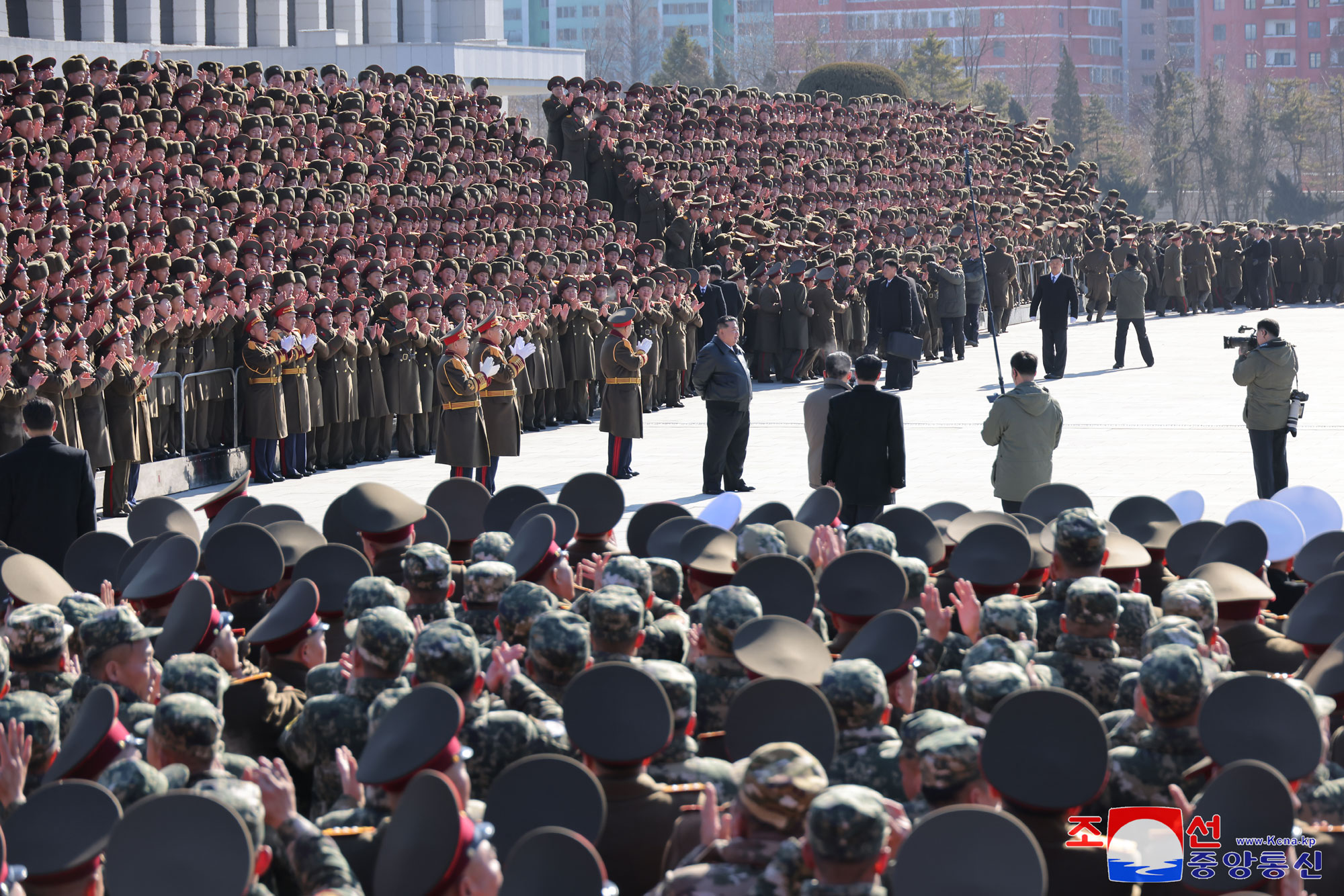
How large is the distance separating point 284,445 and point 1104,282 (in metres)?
19.9

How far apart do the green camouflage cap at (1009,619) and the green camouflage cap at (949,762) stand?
5.23 ft

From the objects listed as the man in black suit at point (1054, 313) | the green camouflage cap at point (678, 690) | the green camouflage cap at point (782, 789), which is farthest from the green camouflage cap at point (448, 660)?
the man in black suit at point (1054, 313)

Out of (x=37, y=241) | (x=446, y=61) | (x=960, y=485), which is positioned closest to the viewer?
(x=960, y=485)

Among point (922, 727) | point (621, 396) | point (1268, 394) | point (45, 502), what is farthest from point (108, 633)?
point (621, 396)

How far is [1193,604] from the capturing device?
554 centimetres

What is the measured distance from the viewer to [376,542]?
7.54 meters

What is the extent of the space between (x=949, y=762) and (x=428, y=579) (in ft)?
8.58

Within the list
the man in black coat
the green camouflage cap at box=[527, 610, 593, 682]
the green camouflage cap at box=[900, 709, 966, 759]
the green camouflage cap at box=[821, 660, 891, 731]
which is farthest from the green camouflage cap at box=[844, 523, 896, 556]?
the man in black coat

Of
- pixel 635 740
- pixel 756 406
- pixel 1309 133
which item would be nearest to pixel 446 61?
pixel 756 406

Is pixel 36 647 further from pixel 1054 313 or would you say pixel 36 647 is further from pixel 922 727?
pixel 1054 313

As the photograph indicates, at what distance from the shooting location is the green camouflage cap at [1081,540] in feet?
20.2

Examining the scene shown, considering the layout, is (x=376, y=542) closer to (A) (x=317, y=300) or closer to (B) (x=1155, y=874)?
(B) (x=1155, y=874)

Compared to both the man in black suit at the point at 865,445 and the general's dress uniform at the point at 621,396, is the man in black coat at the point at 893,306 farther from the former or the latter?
the man in black suit at the point at 865,445

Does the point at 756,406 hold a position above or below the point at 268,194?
below
